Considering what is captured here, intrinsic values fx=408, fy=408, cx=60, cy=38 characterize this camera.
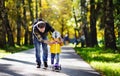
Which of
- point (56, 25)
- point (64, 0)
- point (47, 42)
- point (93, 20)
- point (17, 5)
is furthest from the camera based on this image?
point (56, 25)

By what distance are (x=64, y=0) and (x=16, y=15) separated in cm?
3914

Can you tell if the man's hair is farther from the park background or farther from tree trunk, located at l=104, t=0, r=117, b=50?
tree trunk, located at l=104, t=0, r=117, b=50

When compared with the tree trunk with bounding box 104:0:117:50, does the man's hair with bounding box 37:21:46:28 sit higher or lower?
higher

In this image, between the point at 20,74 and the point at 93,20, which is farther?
the point at 93,20

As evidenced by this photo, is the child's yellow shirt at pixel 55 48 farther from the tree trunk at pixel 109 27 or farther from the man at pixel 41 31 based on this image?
the tree trunk at pixel 109 27

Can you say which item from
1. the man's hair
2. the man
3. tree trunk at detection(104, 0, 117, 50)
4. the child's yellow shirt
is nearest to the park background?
tree trunk at detection(104, 0, 117, 50)

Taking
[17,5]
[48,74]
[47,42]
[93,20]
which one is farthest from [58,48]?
[17,5]

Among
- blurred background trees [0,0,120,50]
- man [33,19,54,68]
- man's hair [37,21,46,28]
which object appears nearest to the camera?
man's hair [37,21,46,28]

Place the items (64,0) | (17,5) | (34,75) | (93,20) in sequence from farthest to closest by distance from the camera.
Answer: (64,0) < (17,5) < (93,20) < (34,75)

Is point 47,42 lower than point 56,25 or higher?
higher

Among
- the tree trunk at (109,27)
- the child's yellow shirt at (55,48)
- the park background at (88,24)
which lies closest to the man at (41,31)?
the child's yellow shirt at (55,48)

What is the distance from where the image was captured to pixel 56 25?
9525cm

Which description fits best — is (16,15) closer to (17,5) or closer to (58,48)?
(17,5)

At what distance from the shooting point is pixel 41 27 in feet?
46.3
